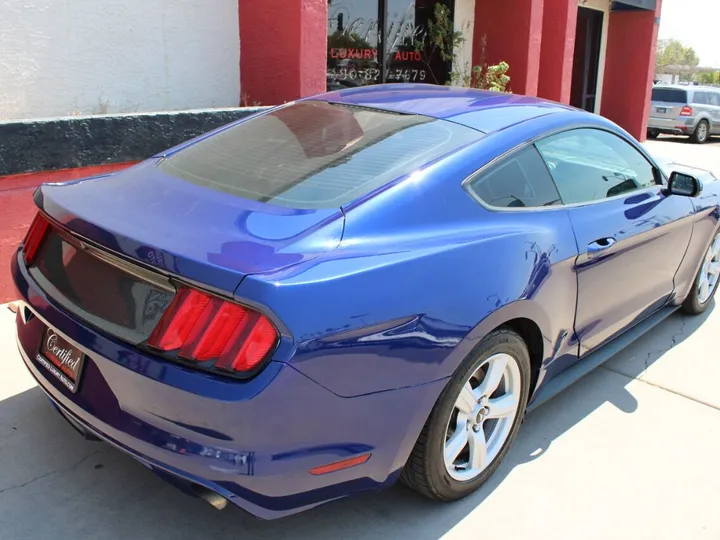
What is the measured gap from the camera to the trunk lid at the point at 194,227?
205 cm

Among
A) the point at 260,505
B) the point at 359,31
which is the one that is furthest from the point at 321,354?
the point at 359,31

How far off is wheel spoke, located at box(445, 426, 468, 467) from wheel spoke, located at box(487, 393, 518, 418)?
0.54ft

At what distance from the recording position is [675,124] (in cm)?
1850

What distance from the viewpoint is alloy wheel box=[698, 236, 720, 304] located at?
4.82 m

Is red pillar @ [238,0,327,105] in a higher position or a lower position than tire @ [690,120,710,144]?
higher

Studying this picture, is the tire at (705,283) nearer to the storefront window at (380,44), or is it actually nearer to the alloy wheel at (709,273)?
the alloy wheel at (709,273)

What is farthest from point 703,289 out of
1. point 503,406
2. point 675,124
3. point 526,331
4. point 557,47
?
point 675,124

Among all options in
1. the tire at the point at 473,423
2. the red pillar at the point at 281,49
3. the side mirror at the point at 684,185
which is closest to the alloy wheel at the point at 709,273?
the side mirror at the point at 684,185

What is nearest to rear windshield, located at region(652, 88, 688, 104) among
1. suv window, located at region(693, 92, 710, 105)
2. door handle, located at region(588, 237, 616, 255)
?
suv window, located at region(693, 92, 710, 105)

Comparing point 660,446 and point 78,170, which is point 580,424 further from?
point 78,170

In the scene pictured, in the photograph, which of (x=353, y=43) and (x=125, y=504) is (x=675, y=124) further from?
(x=125, y=504)

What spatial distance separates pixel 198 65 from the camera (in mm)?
6406

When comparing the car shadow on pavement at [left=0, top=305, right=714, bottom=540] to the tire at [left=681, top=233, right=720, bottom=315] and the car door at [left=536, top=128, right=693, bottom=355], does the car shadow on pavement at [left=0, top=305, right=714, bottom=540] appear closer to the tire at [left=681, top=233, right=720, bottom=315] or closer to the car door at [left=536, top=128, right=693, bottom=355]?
the car door at [left=536, top=128, right=693, bottom=355]

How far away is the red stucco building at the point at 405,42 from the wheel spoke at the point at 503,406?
4308 millimetres
